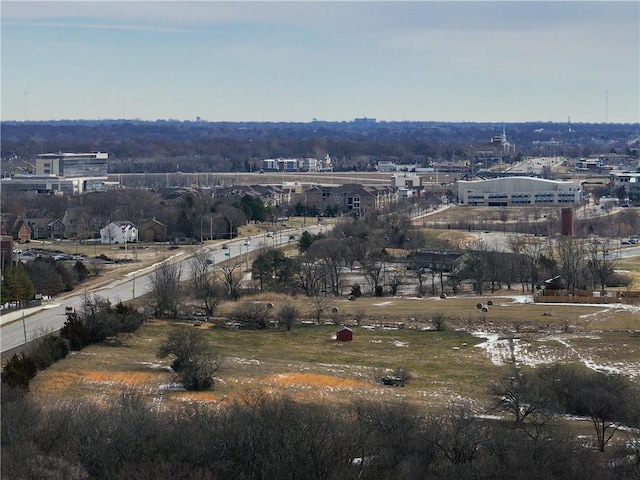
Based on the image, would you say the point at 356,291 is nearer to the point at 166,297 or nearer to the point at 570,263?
the point at 166,297

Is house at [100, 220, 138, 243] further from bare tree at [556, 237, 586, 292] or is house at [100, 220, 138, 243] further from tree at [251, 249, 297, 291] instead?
bare tree at [556, 237, 586, 292]

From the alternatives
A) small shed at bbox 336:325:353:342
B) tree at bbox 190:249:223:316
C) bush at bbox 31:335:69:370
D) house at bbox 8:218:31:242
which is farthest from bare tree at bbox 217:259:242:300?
house at bbox 8:218:31:242

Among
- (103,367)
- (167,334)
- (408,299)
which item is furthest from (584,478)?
(408,299)

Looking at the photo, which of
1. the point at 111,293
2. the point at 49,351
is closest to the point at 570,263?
the point at 111,293

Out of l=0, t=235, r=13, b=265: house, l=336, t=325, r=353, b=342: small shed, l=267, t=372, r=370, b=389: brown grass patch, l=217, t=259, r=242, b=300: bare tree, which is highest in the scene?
l=0, t=235, r=13, b=265: house

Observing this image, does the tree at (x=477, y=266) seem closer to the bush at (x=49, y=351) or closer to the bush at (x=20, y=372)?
the bush at (x=49, y=351)

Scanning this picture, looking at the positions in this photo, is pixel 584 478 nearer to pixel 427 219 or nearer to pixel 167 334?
pixel 167 334
